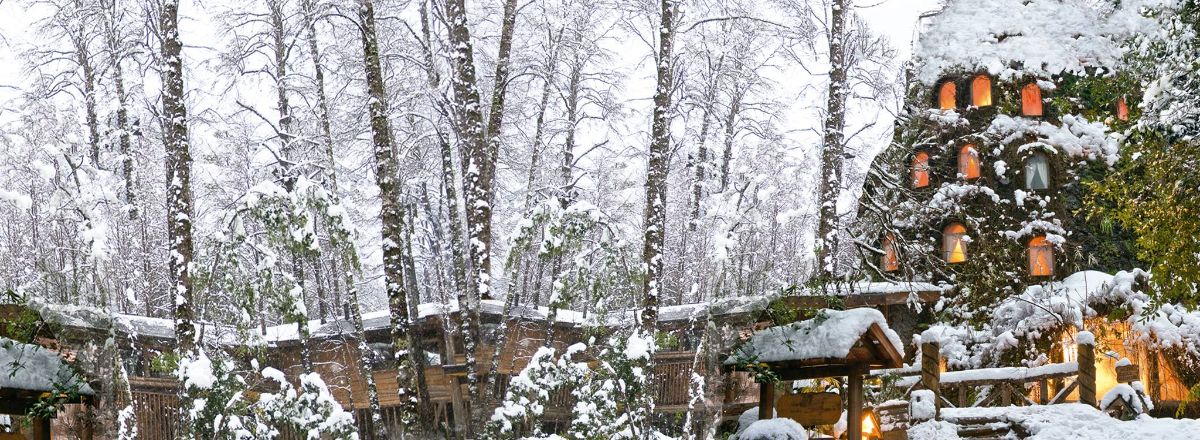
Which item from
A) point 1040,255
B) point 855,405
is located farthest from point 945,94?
point 855,405

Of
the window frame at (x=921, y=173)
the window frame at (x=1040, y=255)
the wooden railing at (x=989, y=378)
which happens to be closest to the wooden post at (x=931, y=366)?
the wooden railing at (x=989, y=378)

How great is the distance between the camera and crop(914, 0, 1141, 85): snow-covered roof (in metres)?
29.0

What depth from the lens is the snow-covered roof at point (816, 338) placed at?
12.5 m

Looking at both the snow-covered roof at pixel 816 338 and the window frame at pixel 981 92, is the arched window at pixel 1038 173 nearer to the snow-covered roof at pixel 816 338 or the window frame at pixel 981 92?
→ the window frame at pixel 981 92

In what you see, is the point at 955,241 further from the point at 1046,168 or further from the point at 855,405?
the point at 855,405

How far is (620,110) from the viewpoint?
21344 millimetres

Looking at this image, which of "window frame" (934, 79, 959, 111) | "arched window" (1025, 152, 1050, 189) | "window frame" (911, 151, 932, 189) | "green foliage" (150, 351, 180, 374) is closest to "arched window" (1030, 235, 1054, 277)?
"arched window" (1025, 152, 1050, 189)

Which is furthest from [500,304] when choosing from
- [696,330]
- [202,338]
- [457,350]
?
[696,330]

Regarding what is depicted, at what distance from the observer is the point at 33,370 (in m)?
10.7

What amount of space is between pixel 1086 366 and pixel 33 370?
1677 centimetres

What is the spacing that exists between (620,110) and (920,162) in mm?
11536

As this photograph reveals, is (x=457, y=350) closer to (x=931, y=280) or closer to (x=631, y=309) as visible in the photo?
(x=631, y=309)

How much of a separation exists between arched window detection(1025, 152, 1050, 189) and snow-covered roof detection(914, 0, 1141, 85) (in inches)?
88.5

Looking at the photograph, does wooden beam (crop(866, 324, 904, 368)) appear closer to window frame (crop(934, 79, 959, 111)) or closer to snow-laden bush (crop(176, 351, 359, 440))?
snow-laden bush (crop(176, 351, 359, 440))
